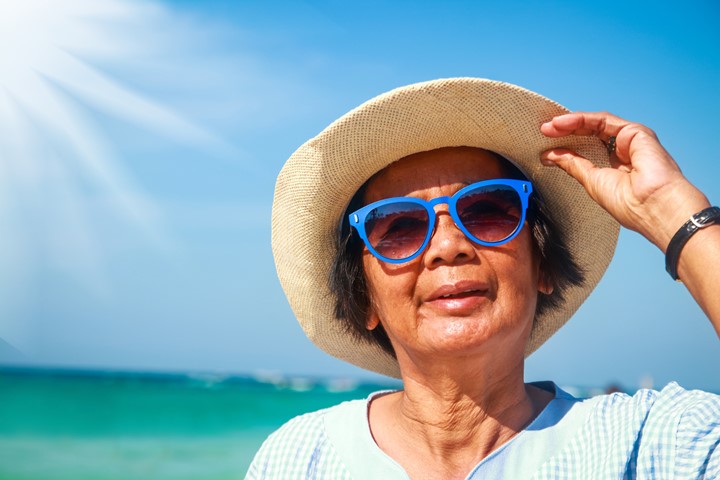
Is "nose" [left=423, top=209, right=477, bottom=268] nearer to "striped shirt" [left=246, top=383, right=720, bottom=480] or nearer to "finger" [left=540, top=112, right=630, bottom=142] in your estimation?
"finger" [left=540, top=112, right=630, bottom=142]

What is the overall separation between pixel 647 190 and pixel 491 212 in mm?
516

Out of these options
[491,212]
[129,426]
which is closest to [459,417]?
[491,212]

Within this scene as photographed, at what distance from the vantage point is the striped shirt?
1849 millimetres

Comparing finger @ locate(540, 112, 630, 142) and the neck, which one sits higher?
finger @ locate(540, 112, 630, 142)

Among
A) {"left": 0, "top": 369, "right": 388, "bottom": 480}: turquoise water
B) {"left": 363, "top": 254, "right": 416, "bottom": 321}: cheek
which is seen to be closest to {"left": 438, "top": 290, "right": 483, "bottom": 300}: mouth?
{"left": 363, "top": 254, "right": 416, "bottom": 321}: cheek

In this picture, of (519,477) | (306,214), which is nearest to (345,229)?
(306,214)

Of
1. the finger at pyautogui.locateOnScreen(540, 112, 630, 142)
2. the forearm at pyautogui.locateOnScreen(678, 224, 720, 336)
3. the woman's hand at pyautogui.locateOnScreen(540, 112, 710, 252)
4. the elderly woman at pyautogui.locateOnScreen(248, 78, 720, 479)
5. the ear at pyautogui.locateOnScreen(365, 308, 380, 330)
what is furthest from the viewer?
the ear at pyautogui.locateOnScreen(365, 308, 380, 330)

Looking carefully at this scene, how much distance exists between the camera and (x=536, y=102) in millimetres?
2330

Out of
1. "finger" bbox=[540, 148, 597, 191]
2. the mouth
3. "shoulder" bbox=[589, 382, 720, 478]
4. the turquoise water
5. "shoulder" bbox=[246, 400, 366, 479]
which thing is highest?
the turquoise water

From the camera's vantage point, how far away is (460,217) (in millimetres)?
2236

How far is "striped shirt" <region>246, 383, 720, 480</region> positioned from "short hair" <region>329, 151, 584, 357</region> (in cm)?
35

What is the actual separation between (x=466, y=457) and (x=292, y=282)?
40.2 inches

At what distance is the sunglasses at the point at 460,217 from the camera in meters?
2.23

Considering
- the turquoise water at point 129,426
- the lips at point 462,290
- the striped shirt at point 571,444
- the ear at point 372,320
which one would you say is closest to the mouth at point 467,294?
the lips at point 462,290
